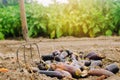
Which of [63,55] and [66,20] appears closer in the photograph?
[63,55]

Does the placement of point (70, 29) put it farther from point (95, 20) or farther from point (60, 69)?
point (60, 69)

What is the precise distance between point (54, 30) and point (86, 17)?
0.86 meters

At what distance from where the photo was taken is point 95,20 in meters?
10.1

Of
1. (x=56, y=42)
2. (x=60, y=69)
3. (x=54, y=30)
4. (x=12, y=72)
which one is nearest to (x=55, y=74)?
(x=60, y=69)

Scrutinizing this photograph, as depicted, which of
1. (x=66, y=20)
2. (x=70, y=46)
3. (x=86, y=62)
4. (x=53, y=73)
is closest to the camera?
(x=53, y=73)

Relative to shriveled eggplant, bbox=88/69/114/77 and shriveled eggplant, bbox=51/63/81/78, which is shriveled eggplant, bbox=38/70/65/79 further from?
shriveled eggplant, bbox=88/69/114/77

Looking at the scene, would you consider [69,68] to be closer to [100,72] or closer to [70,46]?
[100,72]

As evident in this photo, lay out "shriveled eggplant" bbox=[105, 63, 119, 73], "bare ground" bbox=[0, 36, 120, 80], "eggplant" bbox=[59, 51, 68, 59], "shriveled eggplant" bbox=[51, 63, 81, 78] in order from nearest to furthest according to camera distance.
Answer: "shriveled eggplant" bbox=[51, 63, 81, 78] < "shriveled eggplant" bbox=[105, 63, 119, 73] < "eggplant" bbox=[59, 51, 68, 59] < "bare ground" bbox=[0, 36, 120, 80]

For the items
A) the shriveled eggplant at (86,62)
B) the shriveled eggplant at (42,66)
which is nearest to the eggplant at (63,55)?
the shriveled eggplant at (86,62)

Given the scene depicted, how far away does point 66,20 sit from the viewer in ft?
32.8

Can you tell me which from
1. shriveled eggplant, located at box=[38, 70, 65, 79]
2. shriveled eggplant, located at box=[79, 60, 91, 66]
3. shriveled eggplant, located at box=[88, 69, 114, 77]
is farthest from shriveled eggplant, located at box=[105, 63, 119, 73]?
shriveled eggplant, located at box=[38, 70, 65, 79]

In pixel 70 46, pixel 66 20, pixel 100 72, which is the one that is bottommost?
pixel 70 46

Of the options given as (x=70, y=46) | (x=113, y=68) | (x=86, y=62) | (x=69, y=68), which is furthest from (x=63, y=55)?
(x=70, y=46)

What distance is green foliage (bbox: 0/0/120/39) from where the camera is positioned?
9.94 meters
